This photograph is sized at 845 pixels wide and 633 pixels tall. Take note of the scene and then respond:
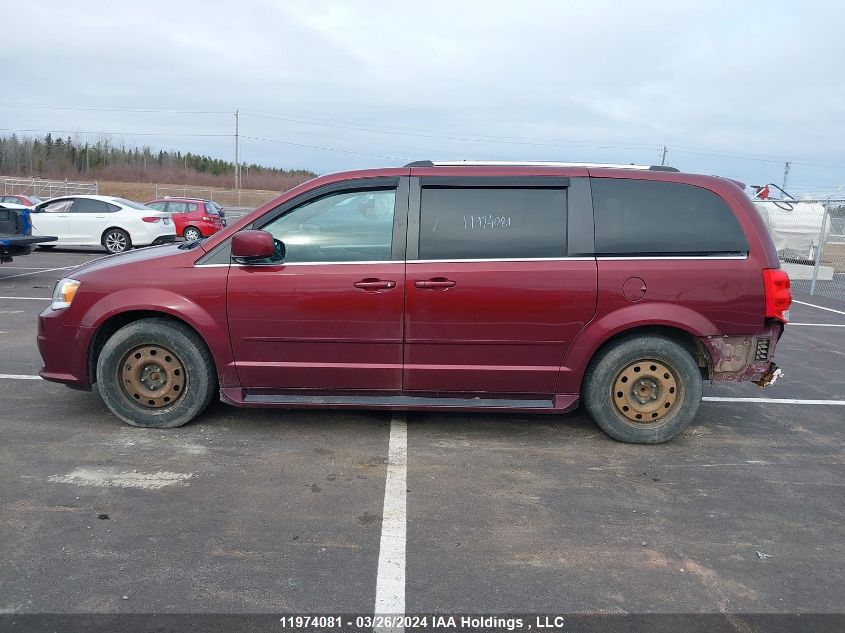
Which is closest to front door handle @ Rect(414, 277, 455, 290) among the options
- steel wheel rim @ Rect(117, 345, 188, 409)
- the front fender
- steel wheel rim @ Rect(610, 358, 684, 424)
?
the front fender

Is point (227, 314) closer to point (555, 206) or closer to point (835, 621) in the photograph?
point (555, 206)

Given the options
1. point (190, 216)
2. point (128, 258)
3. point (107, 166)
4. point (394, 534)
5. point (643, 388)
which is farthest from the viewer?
point (107, 166)


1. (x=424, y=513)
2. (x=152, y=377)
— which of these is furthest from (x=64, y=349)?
(x=424, y=513)

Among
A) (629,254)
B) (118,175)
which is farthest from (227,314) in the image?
(118,175)

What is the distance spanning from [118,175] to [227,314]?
282 feet

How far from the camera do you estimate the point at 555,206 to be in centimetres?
449

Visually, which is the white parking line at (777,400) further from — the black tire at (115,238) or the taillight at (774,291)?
the black tire at (115,238)

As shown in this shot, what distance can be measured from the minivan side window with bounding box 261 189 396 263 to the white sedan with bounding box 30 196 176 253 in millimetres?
13721

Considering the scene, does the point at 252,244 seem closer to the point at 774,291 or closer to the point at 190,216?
the point at 774,291

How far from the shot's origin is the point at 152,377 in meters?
4.63

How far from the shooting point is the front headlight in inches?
180

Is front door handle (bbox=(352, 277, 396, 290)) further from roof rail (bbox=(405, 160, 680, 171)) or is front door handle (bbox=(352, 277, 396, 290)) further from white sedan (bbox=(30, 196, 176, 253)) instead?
white sedan (bbox=(30, 196, 176, 253))

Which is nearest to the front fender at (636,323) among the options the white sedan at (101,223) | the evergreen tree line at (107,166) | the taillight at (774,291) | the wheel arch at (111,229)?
the taillight at (774,291)

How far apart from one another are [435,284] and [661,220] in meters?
1.62
